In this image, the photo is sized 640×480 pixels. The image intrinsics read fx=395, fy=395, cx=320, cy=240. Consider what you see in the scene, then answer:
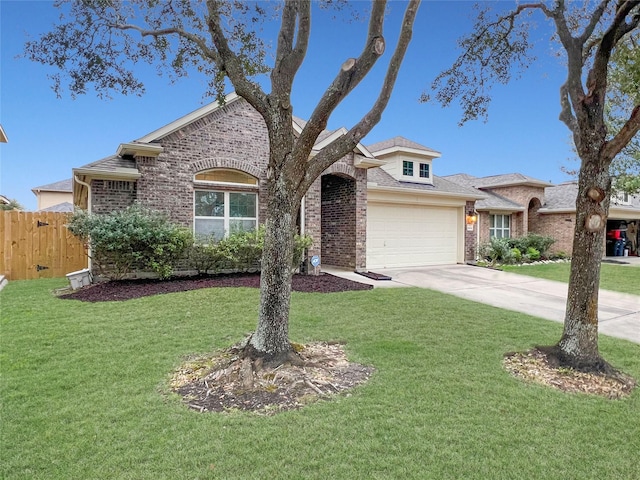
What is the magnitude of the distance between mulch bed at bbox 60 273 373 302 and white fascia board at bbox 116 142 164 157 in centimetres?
338


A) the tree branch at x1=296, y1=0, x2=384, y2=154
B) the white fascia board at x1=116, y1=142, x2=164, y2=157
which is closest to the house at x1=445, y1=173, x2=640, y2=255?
the white fascia board at x1=116, y1=142, x2=164, y2=157

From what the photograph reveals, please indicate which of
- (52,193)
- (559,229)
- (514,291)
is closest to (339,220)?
(514,291)

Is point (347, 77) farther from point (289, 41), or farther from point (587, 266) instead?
point (587, 266)

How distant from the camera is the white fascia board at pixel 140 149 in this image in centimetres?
1015

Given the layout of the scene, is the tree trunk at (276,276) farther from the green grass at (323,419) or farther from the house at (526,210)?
the house at (526,210)

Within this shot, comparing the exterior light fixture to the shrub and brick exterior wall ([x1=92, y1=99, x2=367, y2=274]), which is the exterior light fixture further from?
brick exterior wall ([x1=92, y1=99, x2=367, y2=274])

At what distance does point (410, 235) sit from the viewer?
15500mm

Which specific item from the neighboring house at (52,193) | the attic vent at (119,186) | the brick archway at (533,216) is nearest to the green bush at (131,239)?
the attic vent at (119,186)

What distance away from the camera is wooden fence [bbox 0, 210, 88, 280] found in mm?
12000

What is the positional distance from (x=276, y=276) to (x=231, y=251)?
6.57m

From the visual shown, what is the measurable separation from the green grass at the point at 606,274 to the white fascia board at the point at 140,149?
508 inches

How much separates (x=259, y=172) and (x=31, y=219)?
286 inches

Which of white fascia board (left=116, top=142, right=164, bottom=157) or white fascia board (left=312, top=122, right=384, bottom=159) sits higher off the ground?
white fascia board (left=312, top=122, right=384, bottom=159)

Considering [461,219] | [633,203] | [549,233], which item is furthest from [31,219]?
[633,203]
